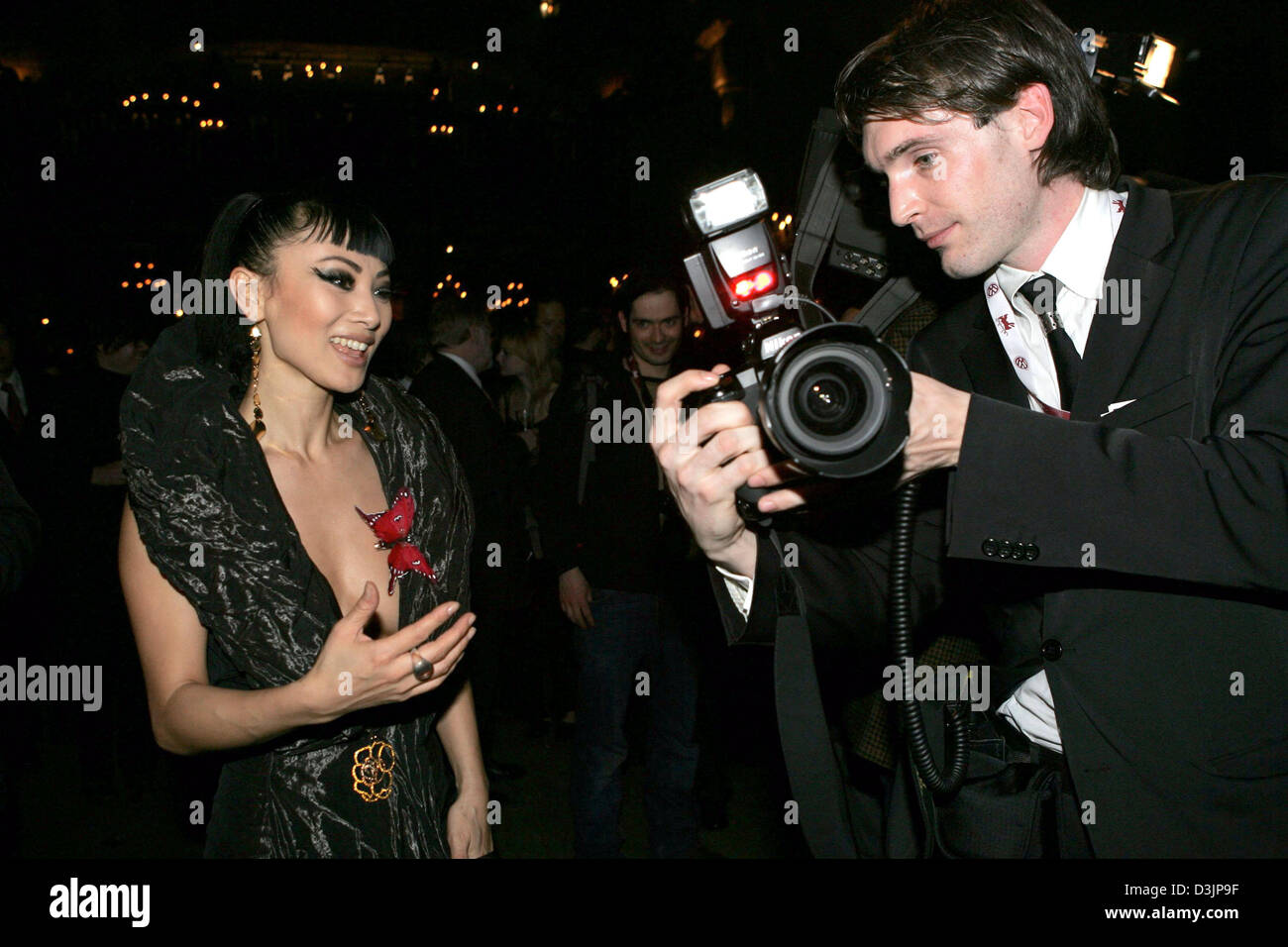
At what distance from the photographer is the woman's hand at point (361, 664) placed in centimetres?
165

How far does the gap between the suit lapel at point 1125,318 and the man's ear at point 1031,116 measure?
0.27 meters

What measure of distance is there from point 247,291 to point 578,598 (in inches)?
82.1

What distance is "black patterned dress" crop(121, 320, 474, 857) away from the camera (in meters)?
1.85

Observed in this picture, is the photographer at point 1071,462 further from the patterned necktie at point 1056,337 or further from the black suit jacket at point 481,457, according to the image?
the black suit jacket at point 481,457

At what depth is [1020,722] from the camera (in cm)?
175

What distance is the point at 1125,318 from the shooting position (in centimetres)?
155

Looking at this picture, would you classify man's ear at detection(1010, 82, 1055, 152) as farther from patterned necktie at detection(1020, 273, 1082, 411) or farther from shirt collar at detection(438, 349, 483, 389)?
shirt collar at detection(438, 349, 483, 389)

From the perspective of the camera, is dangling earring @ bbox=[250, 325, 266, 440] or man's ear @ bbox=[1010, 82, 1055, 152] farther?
dangling earring @ bbox=[250, 325, 266, 440]

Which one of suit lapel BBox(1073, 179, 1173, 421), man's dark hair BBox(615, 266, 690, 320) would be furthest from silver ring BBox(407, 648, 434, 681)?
man's dark hair BBox(615, 266, 690, 320)

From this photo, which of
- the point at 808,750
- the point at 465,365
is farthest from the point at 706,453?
the point at 465,365

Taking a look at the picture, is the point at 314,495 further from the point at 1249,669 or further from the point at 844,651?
the point at 1249,669

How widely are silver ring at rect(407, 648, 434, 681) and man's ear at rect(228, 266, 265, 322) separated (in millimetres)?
885

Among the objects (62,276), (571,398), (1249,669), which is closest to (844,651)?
(1249,669)

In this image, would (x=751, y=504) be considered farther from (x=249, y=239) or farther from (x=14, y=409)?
(x=14, y=409)
